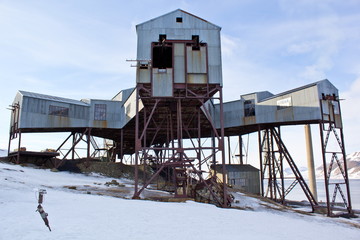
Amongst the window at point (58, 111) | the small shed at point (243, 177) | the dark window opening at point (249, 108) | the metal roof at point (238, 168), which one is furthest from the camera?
the metal roof at point (238, 168)

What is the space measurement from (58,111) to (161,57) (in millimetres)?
18398

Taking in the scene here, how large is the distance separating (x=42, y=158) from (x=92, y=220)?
1217 inches

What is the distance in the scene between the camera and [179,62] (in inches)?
1042

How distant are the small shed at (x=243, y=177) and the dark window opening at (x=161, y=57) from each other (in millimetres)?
18797

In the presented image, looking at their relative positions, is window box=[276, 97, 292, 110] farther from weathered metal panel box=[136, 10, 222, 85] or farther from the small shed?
the small shed

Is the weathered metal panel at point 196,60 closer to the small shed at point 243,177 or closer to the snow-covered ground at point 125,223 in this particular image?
the snow-covered ground at point 125,223

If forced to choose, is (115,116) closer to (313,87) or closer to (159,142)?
(159,142)

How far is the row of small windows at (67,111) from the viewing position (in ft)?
126

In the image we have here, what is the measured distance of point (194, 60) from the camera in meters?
26.6

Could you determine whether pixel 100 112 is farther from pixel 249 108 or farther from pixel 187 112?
pixel 249 108

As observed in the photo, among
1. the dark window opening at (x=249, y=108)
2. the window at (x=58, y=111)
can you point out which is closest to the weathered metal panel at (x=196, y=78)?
the dark window opening at (x=249, y=108)

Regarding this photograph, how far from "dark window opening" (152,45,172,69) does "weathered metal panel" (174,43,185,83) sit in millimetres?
996

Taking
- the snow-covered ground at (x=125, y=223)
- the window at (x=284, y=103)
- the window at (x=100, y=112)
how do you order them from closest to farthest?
the snow-covered ground at (x=125, y=223)
the window at (x=284, y=103)
the window at (x=100, y=112)

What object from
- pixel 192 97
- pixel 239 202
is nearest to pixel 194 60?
pixel 192 97
